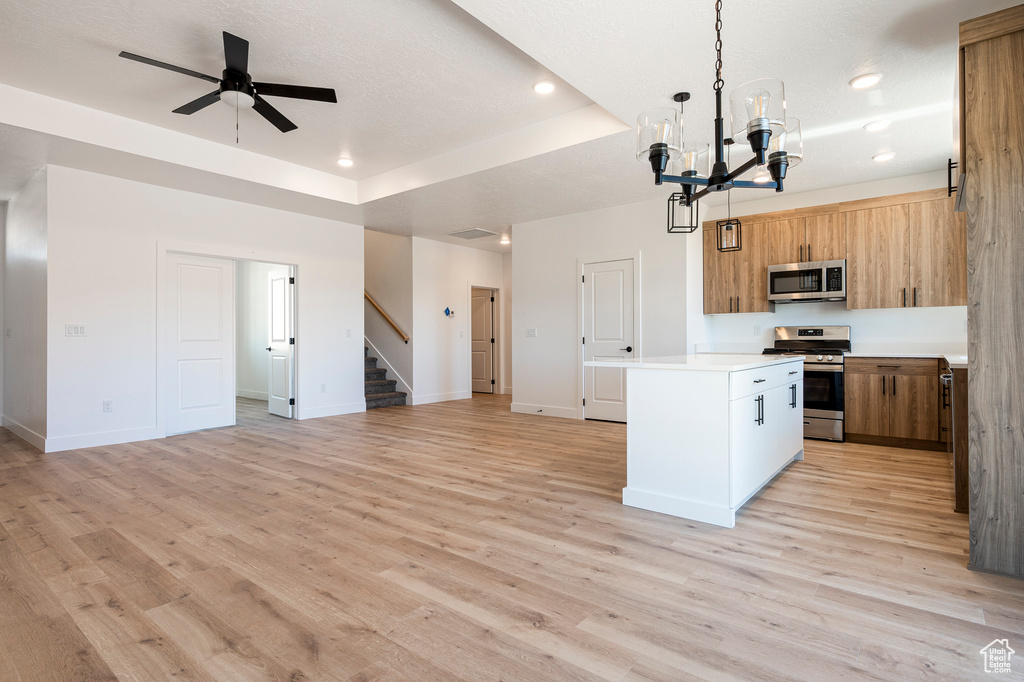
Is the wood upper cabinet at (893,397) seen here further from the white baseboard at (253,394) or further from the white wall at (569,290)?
the white baseboard at (253,394)

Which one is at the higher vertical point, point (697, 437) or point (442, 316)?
point (442, 316)

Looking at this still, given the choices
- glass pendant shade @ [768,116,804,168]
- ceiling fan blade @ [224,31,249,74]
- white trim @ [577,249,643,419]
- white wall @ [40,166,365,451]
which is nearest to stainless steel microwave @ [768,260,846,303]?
white trim @ [577,249,643,419]

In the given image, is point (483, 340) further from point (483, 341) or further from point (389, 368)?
point (389, 368)

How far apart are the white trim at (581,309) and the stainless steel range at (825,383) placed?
1.70 metres

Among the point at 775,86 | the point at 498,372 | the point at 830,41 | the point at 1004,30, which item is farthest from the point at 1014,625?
the point at 498,372

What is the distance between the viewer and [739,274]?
6.00 meters

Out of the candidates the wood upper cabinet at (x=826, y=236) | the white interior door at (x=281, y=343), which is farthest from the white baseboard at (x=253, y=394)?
the wood upper cabinet at (x=826, y=236)

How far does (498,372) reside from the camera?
32.1 ft

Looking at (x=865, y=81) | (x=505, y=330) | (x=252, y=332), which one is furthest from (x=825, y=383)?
(x=252, y=332)

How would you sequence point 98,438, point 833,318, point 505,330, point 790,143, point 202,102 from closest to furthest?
point 790,143, point 202,102, point 98,438, point 833,318, point 505,330

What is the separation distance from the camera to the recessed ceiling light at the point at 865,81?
3309 millimetres

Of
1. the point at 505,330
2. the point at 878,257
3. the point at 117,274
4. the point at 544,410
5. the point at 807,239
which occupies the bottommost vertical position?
the point at 544,410

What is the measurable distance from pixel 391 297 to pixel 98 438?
14.3ft

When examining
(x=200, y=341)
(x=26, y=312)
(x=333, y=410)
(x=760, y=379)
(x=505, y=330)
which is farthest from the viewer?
(x=505, y=330)
